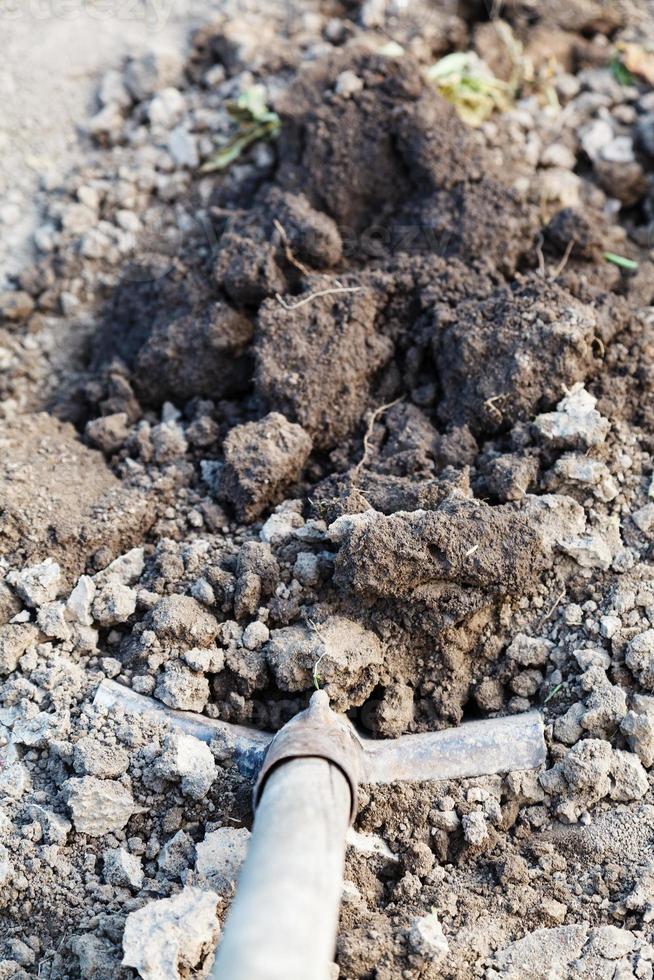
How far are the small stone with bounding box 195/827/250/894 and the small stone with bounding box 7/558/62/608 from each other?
3.04 feet

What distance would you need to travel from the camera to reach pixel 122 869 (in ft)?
8.83

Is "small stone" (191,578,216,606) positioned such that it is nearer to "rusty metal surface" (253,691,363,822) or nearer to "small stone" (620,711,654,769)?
"rusty metal surface" (253,691,363,822)

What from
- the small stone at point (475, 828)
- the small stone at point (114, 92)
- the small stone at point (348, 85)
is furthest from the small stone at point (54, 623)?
the small stone at point (114, 92)

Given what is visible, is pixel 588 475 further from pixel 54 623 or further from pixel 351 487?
pixel 54 623

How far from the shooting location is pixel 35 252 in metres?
4.41

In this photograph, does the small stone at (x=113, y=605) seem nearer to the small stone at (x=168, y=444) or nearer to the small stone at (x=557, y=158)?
the small stone at (x=168, y=444)

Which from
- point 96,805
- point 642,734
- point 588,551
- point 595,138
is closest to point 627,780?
point 642,734

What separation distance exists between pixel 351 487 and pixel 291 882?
4.76 ft

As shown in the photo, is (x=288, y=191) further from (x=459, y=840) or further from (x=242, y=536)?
(x=459, y=840)

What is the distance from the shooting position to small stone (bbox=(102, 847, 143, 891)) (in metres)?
2.69

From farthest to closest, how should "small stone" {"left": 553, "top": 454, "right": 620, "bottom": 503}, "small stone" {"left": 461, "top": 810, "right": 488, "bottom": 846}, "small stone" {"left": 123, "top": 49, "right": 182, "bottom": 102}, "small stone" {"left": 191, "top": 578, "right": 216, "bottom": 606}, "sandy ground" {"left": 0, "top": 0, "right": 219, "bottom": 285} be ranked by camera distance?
1. "small stone" {"left": 123, "top": 49, "right": 182, "bottom": 102}
2. "sandy ground" {"left": 0, "top": 0, "right": 219, "bottom": 285}
3. "small stone" {"left": 553, "top": 454, "right": 620, "bottom": 503}
4. "small stone" {"left": 191, "top": 578, "right": 216, "bottom": 606}
5. "small stone" {"left": 461, "top": 810, "right": 488, "bottom": 846}

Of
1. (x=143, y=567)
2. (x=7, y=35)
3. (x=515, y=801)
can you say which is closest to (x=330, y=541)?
(x=143, y=567)

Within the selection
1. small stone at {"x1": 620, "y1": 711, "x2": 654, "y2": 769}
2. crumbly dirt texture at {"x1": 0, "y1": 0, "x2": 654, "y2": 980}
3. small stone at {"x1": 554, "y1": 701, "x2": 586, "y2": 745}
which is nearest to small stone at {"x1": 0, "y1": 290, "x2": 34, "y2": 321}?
crumbly dirt texture at {"x1": 0, "y1": 0, "x2": 654, "y2": 980}

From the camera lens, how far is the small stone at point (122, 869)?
269cm
